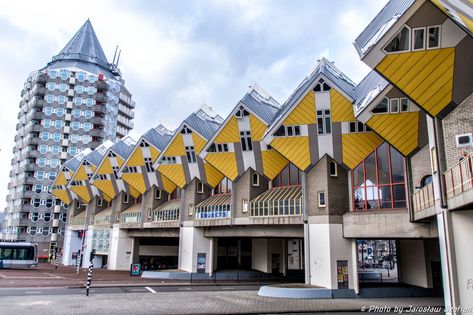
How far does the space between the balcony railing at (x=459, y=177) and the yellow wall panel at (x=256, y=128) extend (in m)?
17.7

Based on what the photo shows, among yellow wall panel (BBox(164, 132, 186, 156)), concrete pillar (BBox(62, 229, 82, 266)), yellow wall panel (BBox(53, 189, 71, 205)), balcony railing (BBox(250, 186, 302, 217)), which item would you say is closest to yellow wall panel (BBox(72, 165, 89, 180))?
yellow wall panel (BBox(53, 189, 71, 205))

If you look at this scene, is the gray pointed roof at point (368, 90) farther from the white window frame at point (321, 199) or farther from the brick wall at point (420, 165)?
the white window frame at point (321, 199)

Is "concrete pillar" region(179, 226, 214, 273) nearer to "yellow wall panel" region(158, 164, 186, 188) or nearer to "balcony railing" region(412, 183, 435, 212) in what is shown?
"yellow wall panel" region(158, 164, 186, 188)

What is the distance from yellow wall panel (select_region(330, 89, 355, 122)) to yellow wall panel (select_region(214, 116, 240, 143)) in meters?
9.20

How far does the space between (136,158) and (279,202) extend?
21562mm

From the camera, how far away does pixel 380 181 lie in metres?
25.4

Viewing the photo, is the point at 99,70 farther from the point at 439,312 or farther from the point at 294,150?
the point at 439,312

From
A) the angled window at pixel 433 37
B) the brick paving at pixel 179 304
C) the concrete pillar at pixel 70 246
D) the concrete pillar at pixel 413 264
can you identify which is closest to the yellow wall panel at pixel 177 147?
the brick paving at pixel 179 304

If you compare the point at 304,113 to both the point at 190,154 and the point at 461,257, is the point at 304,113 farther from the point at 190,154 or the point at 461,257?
the point at 190,154

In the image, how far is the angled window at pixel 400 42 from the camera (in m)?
15.5

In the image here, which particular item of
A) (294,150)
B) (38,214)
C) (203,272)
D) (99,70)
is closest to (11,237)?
(38,214)

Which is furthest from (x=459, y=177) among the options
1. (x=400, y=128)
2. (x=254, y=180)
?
(x=254, y=180)

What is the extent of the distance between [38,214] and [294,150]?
62.1m

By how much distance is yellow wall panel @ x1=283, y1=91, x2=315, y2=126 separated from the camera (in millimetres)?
27109
